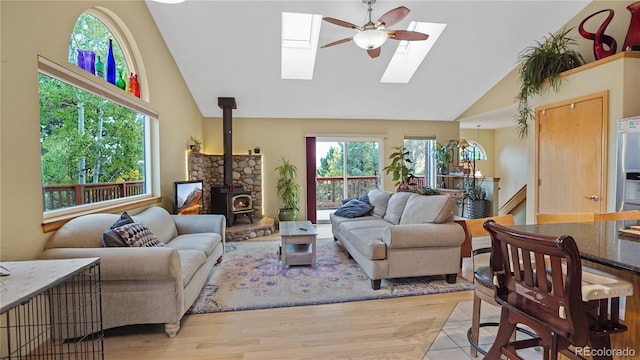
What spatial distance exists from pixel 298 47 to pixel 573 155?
13.8ft

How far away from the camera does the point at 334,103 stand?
6.05 metres

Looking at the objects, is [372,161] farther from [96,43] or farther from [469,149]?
[96,43]

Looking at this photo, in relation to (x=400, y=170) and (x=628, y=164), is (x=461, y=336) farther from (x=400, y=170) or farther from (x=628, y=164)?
(x=400, y=170)

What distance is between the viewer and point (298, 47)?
5109mm

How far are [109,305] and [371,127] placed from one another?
18.8ft

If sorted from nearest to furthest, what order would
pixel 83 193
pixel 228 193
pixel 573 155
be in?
1. pixel 83 193
2. pixel 573 155
3. pixel 228 193

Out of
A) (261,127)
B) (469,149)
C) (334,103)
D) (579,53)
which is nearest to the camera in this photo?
(579,53)

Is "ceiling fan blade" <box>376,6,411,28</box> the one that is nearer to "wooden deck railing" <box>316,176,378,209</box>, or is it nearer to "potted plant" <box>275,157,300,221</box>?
"potted plant" <box>275,157,300,221</box>

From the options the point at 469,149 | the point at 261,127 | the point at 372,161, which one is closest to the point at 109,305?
the point at 261,127

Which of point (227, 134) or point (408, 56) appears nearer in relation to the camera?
point (408, 56)

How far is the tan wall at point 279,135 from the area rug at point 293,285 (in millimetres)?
2705

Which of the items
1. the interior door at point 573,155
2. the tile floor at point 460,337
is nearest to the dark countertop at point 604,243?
the tile floor at point 460,337

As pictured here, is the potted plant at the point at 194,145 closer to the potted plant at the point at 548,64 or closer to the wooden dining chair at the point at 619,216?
the potted plant at the point at 548,64

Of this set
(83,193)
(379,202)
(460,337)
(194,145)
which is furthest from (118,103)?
(460,337)
